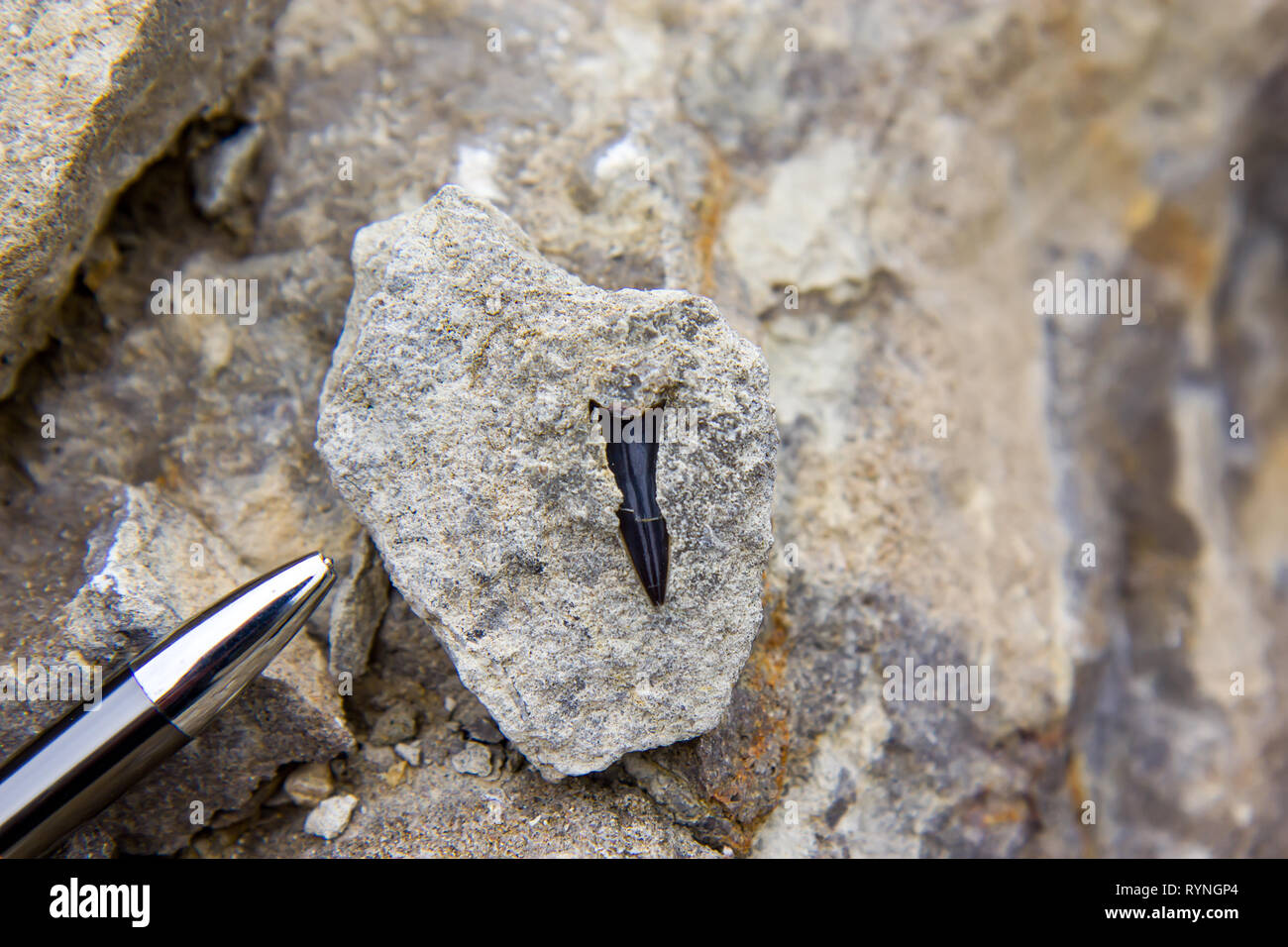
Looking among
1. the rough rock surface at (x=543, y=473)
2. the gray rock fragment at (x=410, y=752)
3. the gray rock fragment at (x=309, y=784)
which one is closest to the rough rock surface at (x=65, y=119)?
the rough rock surface at (x=543, y=473)

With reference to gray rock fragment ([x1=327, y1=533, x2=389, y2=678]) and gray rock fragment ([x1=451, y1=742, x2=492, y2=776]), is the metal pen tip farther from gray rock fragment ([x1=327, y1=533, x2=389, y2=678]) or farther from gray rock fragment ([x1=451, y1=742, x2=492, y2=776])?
gray rock fragment ([x1=451, y1=742, x2=492, y2=776])

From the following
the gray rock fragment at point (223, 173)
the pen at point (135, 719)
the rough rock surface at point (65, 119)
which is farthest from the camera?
the gray rock fragment at point (223, 173)

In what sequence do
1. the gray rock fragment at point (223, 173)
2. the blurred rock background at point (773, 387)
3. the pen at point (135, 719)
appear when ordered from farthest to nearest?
the gray rock fragment at point (223, 173), the blurred rock background at point (773, 387), the pen at point (135, 719)

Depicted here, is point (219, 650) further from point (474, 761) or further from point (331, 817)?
point (474, 761)

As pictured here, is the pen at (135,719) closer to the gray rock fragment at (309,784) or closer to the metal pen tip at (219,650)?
the metal pen tip at (219,650)

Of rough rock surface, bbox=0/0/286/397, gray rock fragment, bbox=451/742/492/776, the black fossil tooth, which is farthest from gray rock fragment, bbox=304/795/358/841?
rough rock surface, bbox=0/0/286/397
